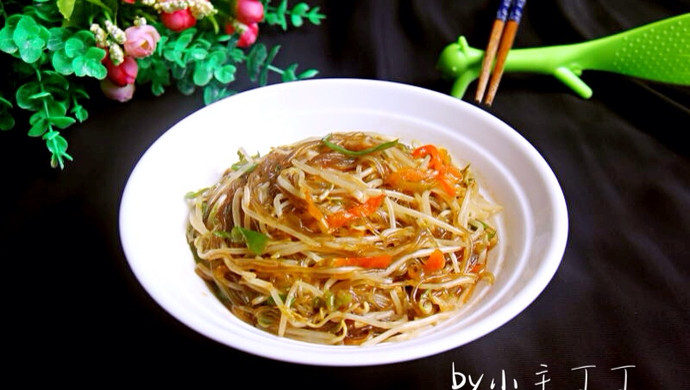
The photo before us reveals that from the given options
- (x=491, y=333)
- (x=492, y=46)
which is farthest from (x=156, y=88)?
(x=491, y=333)

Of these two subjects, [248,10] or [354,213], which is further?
[248,10]

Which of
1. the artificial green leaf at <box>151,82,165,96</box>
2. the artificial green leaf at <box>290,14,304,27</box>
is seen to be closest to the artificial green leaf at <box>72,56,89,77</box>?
the artificial green leaf at <box>151,82,165,96</box>

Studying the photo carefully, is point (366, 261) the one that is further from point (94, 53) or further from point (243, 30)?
point (243, 30)

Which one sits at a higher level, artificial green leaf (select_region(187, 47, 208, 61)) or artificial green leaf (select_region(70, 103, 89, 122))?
artificial green leaf (select_region(187, 47, 208, 61))

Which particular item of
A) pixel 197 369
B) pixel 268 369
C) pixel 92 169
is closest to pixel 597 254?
pixel 268 369

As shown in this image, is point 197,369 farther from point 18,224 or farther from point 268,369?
point 18,224

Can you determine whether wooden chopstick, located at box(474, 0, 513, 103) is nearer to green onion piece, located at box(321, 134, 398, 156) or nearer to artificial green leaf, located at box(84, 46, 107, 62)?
green onion piece, located at box(321, 134, 398, 156)
